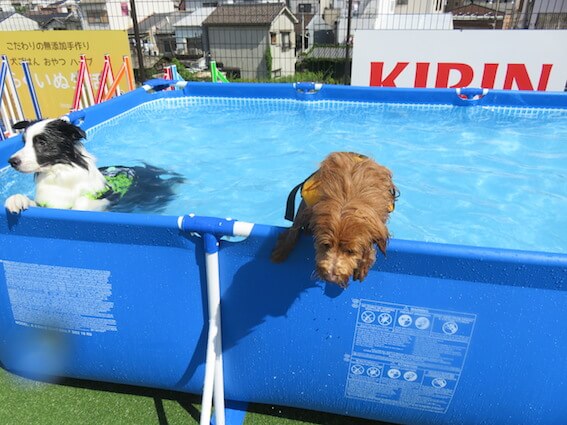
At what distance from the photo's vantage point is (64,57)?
831cm

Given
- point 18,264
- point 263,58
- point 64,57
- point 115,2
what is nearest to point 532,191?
point 18,264

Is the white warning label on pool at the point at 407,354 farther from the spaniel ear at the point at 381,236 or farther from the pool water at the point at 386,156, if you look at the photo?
the pool water at the point at 386,156

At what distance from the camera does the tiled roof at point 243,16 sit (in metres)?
30.6

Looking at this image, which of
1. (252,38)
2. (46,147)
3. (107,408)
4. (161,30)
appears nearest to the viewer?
(107,408)

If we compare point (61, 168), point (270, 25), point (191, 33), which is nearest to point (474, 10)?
point (270, 25)

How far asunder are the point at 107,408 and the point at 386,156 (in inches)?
190

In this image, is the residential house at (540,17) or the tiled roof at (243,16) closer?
the residential house at (540,17)

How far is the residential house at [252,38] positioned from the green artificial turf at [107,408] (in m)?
23.8

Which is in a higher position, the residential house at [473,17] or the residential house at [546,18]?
the residential house at [546,18]

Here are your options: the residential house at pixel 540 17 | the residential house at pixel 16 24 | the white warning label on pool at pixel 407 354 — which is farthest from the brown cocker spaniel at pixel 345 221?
the residential house at pixel 16 24

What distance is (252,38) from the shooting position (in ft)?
94.4

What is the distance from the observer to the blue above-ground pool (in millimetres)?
1987

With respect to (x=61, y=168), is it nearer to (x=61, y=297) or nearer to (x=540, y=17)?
(x=61, y=297)

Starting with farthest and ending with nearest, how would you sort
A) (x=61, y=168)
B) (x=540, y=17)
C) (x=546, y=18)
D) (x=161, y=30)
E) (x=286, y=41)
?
(x=161, y=30), (x=286, y=41), (x=540, y=17), (x=546, y=18), (x=61, y=168)
